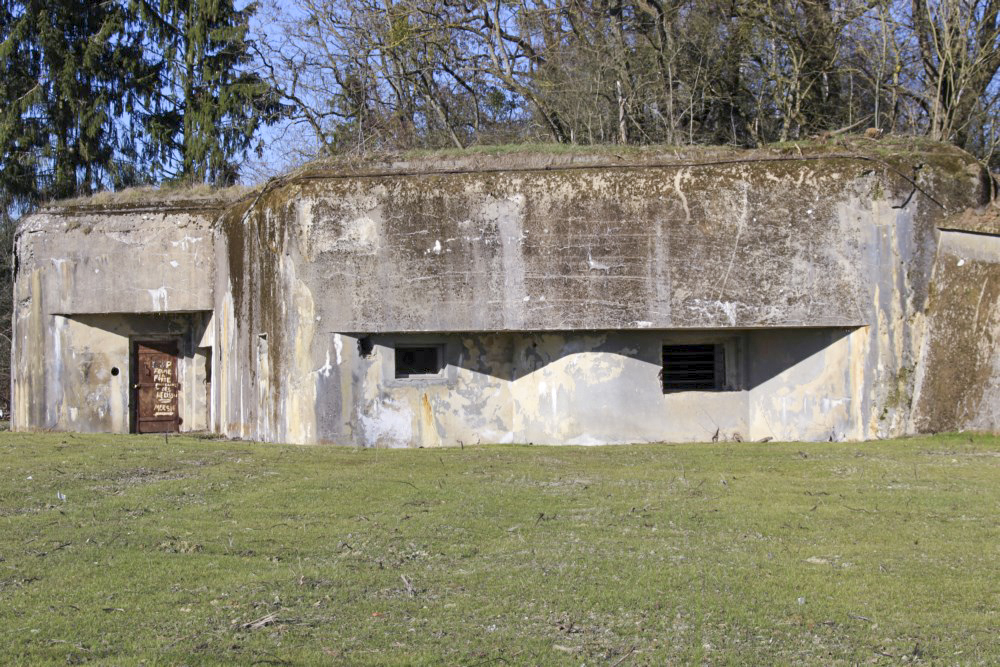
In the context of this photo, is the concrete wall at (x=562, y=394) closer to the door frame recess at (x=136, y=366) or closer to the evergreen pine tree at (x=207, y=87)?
the door frame recess at (x=136, y=366)

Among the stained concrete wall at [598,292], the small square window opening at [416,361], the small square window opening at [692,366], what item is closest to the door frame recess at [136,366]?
the stained concrete wall at [598,292]

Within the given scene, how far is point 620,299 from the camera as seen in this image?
12992 millimetres

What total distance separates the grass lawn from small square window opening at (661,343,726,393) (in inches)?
123

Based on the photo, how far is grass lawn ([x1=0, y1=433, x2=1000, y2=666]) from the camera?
4.89m

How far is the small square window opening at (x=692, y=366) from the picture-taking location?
46.8 feet

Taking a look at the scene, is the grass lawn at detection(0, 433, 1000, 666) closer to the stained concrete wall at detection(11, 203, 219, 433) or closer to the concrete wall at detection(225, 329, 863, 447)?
the concrete wall at detection(225, 329, 863, 447)

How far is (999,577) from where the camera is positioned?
19.8 ft

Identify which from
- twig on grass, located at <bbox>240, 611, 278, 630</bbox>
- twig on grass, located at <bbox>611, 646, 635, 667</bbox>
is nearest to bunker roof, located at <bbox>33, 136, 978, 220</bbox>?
twig on grass, located at <bbox>240, 611, 278, 630</bbox>

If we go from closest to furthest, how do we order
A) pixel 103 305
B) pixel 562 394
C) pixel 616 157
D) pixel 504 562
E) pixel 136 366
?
pixel 504 562 < pixel 616 157 < pixel 562 394 < pixel 103 305 < pixel 136 366

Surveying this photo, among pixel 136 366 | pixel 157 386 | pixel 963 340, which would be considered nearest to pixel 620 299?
pixel 963 340

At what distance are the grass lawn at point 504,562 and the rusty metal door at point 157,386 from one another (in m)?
6.68

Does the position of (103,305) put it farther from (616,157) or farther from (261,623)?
(261,623)

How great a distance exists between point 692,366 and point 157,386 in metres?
9.14

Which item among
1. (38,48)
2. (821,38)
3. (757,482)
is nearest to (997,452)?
(757,482)
